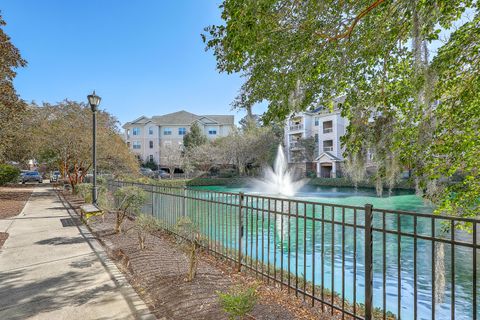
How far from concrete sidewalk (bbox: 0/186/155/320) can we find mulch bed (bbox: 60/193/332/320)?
0.66 ft

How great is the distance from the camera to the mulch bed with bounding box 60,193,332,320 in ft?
12.4

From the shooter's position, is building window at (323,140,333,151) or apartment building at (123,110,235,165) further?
apartment building at (123,110,235,165)

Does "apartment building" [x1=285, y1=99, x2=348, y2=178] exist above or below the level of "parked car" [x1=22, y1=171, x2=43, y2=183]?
above

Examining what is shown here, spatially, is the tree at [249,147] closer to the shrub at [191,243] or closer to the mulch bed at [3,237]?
the mulch bed at [3,237]

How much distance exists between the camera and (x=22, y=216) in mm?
11375

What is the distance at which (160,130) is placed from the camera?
55.6 m

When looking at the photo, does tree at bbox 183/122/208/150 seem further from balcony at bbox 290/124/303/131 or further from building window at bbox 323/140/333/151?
building window at bbox 323/140/333/151

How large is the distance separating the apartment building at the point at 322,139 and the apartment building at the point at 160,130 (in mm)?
14441

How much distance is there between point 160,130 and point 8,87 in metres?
42.2

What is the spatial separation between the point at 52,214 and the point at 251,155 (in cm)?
3030

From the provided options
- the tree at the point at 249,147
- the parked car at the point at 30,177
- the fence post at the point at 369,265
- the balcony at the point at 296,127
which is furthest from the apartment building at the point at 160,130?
the fence post at the point at 369,265

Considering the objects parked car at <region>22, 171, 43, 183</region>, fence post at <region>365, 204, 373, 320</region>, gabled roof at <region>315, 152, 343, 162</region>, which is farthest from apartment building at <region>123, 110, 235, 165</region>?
fence post at <region>365, 204, 373, 320</region>

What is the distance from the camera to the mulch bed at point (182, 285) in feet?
12.4

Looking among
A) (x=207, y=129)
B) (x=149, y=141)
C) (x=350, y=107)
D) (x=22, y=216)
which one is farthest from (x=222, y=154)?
(x=350, y=107)
